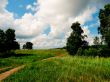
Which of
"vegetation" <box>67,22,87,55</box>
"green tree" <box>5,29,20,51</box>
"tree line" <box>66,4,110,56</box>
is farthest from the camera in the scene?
"green tree" <box>5,29,20,51</box>

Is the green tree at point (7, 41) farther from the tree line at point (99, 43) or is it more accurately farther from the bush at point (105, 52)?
the bush at point (105, 52)

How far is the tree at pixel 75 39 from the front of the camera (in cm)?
7696

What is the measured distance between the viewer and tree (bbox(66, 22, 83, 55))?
7696 cm

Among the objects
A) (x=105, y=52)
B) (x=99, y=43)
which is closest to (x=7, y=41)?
(x=99, y=43)

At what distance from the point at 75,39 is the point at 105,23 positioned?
11.6m

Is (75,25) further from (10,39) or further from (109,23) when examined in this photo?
(10,39)

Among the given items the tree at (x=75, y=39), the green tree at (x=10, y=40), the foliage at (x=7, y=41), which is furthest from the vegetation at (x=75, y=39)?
the green tree at (x=10, y=40)

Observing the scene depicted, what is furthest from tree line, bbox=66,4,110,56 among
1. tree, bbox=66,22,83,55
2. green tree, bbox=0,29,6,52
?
green tree, bbox=0,29,6,52

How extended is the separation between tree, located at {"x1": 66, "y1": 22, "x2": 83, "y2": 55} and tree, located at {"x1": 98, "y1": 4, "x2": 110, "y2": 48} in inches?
347

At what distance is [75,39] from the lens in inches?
3086

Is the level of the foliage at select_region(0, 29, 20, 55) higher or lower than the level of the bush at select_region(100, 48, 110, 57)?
higher

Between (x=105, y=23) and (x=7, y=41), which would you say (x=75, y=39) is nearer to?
(x=105, y=23)

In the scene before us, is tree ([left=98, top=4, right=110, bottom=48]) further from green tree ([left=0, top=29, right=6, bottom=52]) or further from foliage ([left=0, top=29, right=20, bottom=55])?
foliage ([left=0, top=29, right=20, bottom=55])

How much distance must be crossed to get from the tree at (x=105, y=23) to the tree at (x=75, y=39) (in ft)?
28.9
